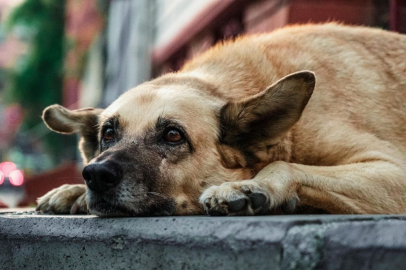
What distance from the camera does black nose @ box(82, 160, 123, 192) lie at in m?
2.85

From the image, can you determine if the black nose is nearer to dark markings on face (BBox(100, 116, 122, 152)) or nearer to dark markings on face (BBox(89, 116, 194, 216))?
dark markings on face (BBox(89, 116, 194, 216))

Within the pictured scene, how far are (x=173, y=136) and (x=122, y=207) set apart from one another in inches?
22.0

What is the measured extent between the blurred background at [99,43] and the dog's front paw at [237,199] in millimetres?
1578

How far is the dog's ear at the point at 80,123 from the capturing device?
13.1 feet

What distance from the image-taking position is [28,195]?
33.2ft

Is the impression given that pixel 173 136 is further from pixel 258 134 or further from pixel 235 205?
pixel 235 205

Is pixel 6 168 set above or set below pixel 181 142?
below

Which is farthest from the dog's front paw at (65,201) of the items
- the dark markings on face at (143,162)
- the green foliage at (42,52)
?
the green foliage at (42,52)

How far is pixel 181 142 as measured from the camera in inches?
130

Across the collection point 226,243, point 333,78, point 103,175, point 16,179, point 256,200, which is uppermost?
point 333,78

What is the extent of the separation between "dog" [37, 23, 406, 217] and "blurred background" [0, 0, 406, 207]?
958mm

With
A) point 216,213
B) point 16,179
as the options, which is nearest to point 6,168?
point 16,179

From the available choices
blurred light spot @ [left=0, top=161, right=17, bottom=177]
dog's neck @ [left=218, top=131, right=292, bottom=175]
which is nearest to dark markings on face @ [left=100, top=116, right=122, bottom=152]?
dog's neck @ [left=218, top=131, right=292, bottom=175]

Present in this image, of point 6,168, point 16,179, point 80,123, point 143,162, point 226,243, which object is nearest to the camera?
point 226,243
